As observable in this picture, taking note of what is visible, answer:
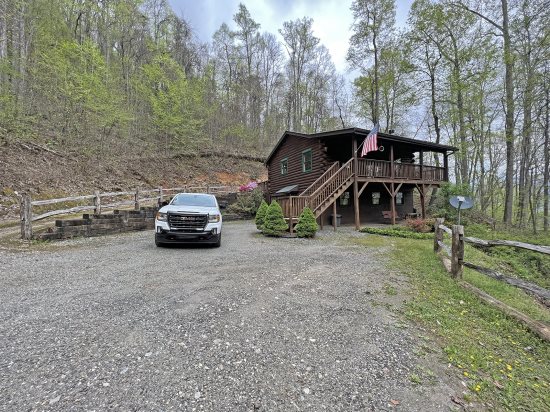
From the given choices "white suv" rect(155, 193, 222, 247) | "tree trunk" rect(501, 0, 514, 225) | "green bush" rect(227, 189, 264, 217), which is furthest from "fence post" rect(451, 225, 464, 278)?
"tree trunk" rect(501, 0, 514, 225)

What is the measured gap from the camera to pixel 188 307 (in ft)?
11.6

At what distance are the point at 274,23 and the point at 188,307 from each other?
3008cm

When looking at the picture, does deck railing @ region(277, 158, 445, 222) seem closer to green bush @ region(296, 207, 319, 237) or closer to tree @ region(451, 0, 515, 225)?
green bush @ region(296, 207, 319, 237)

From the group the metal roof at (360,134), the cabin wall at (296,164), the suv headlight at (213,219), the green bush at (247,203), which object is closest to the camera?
the suv headlight at (213,219)

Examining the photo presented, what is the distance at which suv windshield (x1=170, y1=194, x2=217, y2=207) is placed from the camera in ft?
26.7

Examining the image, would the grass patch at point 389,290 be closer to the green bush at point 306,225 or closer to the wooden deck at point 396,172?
the green bush at point 306,225

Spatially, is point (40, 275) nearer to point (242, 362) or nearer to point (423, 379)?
point (242, 362)

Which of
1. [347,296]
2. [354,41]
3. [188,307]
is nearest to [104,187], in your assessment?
[188,307]

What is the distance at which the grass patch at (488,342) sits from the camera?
220cm

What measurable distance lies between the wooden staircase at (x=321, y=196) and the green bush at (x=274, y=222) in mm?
530

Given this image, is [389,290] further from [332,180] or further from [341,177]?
[341,177]

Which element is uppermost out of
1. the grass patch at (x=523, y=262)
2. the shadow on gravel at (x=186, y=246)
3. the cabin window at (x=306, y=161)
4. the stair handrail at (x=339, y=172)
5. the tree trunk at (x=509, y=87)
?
the tree trunk at (x=509, y=87)

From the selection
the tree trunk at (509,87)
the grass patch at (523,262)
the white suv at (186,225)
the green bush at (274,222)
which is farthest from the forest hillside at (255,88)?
the green bush at (274,222)

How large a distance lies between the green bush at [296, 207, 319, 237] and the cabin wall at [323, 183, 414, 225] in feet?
15.8
